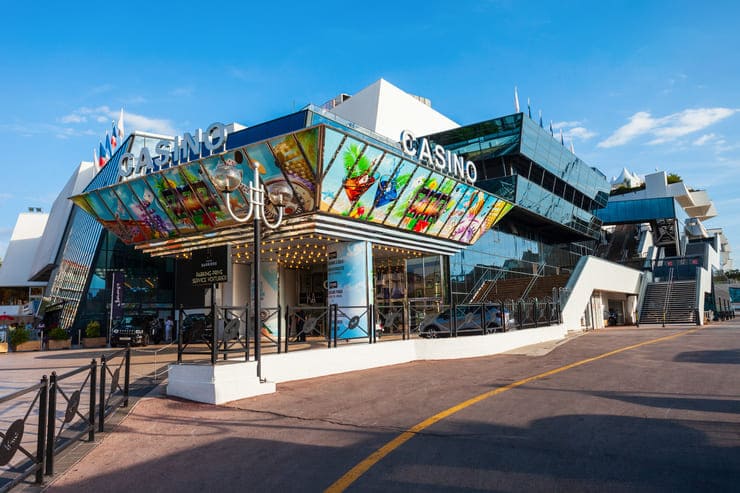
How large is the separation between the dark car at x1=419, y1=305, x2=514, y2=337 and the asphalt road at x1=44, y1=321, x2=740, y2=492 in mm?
7089

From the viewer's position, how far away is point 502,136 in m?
33.3

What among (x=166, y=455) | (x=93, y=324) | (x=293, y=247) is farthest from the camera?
(x=93, y=324)

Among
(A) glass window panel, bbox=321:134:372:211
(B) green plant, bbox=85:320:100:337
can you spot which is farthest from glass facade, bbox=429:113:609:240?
(B) green plant, bbox=85:320:100:337

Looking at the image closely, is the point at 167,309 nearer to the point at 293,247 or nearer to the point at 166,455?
the point at 293,247

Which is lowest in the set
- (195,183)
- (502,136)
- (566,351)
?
(566,351)

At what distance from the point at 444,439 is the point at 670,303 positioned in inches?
1535

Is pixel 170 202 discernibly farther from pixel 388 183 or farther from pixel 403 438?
pixel 403 438

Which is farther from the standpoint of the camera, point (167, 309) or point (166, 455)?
point (167, 309)

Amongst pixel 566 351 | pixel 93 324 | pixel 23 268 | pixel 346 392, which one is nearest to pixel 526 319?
pixel 566 351

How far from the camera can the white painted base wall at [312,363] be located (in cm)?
973

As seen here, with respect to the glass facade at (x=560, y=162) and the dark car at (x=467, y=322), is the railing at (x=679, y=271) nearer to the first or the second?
the glass facade at (x=560, y=162)

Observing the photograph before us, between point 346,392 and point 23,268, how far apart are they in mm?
72781

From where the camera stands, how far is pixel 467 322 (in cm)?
1914

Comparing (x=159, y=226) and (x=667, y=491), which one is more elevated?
(x=159, y=226)
